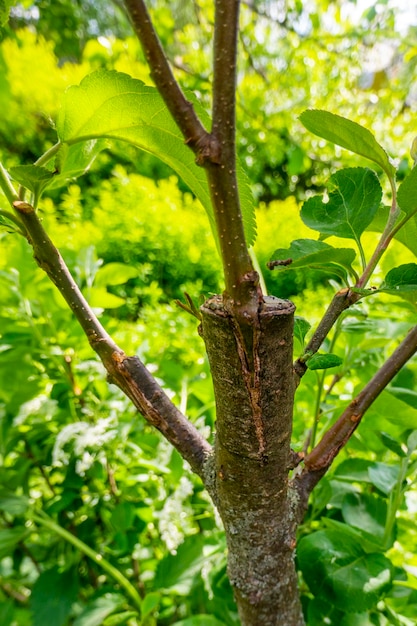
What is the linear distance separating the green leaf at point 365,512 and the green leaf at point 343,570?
0.09 feet

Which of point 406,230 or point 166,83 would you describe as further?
point 406,230

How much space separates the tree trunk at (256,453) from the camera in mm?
215

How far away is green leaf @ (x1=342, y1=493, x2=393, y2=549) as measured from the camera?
15.7 inches

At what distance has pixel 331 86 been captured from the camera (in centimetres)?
220

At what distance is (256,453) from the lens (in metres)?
0.25

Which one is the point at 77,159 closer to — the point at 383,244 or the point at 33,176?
the point at 33,176

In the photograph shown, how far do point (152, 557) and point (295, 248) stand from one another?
1.66 feet

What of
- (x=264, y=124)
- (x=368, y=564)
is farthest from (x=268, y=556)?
(x=264, y=124)

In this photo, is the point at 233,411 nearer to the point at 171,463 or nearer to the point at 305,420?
the point at 171,463

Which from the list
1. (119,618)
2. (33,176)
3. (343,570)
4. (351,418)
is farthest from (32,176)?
(119,618)

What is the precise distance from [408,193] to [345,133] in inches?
1.7

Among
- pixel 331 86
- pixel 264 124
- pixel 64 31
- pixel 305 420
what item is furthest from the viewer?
pixel 64 31

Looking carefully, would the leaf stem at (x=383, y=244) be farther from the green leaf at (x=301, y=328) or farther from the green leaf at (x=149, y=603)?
the green leaf at (x=149, y=603)

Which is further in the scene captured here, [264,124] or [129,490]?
[264,124]
